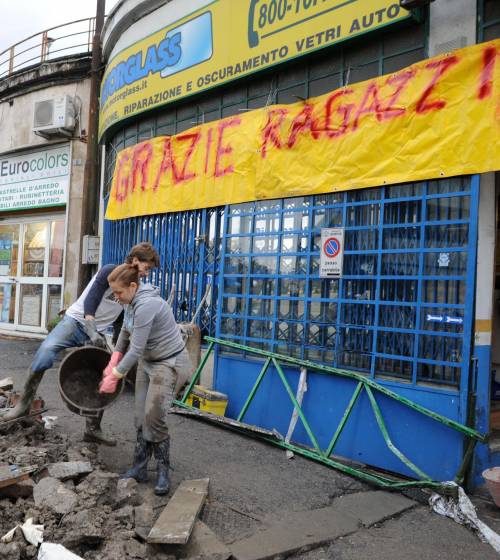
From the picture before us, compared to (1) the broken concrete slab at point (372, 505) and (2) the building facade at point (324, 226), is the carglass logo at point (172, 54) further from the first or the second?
(1) the broken concrete slab at point (372, 505)

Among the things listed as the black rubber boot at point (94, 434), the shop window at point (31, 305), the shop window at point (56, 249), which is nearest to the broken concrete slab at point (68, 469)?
the black rubber boot at point (94, 434)

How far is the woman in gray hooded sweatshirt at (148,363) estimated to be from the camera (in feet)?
13.1

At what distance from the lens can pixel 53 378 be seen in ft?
27.6

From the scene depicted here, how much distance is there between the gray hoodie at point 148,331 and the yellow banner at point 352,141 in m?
2.28

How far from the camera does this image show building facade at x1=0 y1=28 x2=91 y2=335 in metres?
11.2

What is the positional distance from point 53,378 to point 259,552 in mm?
5870

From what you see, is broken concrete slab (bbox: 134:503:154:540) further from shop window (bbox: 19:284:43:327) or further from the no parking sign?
shop window (bbox: 19:284:43:327)

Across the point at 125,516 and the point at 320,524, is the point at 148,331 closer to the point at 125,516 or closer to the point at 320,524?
the point at 125,516

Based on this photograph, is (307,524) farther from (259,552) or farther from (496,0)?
(496,0)

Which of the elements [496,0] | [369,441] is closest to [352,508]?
[369,441]

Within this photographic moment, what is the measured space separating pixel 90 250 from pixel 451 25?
24.1 feet

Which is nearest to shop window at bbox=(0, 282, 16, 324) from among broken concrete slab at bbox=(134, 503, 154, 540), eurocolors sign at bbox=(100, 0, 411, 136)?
eurocolors sign at bbox=(100, 0, 411, 136)

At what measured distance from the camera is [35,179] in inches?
482

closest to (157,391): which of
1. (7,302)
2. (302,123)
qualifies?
(302,123)
